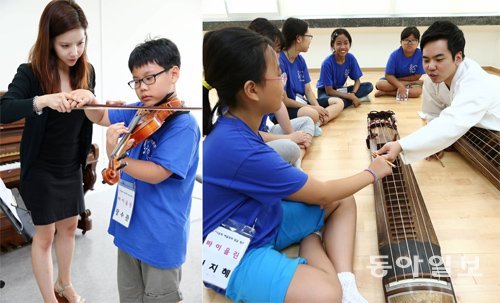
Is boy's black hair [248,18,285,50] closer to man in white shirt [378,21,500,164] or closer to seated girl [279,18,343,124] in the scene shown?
seated girl [279,18,343,124]

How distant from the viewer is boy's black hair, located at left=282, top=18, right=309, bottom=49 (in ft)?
3.69

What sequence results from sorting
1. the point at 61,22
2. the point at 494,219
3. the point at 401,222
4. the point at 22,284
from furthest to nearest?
the point at 494,219 → the point at 401,222 → the point at 22,284 → the point at 61,22

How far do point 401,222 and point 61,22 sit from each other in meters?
0.77

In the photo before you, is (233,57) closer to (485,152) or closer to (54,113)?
(54,113)

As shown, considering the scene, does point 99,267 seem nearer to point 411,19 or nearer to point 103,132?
point 103,132

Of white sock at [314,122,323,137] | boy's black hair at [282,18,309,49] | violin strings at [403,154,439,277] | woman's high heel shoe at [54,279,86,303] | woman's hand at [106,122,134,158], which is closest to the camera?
woman's hand at [106,122,134,158]

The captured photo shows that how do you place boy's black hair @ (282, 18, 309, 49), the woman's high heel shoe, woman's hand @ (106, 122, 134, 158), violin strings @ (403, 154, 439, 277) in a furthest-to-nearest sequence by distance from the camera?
boy's black hair @ (282, 18, 309, 49) < violin strings @ (403, 154, 439, 277) < the woman's high heel shoe < woman's hand @ (106, 122, 134, 158)

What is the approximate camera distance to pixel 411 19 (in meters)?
1.13

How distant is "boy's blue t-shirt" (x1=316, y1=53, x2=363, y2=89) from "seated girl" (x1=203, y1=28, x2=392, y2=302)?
23cm

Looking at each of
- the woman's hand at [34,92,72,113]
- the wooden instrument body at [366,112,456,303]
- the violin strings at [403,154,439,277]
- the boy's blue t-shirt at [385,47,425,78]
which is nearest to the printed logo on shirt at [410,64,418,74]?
the boy's blue t-shirt at [385,47,425,78]

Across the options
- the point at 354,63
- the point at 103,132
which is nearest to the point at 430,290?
the point at 354,63

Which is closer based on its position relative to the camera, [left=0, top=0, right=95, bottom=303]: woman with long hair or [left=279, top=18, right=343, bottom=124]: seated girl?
[left=0, top=0, right=95, bottom=303]: woman with long hair

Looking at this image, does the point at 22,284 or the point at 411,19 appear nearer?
the point at 22,284

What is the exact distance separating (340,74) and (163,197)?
21.7 inches
